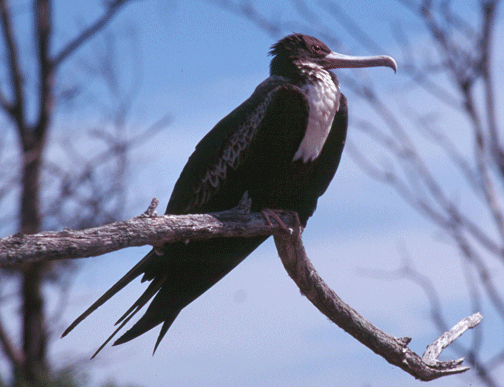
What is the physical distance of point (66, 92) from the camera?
7.04 meters

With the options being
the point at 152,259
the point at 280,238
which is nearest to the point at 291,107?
the point at 280,238

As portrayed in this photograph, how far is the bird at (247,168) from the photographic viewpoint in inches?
119

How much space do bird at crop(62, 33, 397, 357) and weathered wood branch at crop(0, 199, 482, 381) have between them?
0.18 meters

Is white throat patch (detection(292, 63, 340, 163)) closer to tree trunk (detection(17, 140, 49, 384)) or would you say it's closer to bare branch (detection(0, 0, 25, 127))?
tree trunk (detection(17, 140, 49, 384))

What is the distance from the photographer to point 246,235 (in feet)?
9.29

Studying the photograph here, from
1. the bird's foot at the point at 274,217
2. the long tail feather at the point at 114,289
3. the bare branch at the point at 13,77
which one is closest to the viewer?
the long tail feather at the point at 114,289

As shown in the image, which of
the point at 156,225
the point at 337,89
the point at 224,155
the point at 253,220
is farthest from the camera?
the point at 337,89

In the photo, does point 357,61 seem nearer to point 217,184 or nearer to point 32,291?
point 217,184

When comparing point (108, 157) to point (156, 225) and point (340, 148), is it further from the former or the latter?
point (156, 225)

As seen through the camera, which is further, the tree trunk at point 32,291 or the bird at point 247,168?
the tree trunk at point 32,291

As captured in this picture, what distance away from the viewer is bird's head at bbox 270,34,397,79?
131 inches

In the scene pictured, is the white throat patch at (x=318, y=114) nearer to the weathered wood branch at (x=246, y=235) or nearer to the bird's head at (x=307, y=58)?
the bird's head at (x=307, y=58)

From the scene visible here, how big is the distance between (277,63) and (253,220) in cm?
98

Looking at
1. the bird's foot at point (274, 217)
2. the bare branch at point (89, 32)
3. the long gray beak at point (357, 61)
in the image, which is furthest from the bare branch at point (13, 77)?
the bird's foot at point (274, 217)
